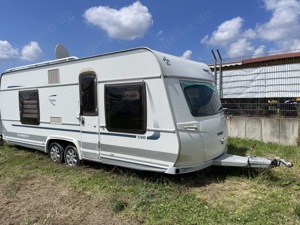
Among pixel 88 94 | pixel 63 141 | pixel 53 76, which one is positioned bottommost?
pixel 63 141

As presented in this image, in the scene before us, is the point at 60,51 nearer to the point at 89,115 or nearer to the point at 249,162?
the point at 89,115

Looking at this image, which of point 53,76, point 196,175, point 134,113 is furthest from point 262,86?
point 53,76

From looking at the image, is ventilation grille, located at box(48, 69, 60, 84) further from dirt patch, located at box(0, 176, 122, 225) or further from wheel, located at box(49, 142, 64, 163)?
dirt patch, located at box(0, 176, 122, 225)

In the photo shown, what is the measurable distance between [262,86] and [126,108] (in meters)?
5.76

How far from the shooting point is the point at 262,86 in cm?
909

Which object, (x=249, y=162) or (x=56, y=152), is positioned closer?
(x=249, y=162)

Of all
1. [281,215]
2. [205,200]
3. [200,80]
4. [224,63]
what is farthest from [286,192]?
[224,63]

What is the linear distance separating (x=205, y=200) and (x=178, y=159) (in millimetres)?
809

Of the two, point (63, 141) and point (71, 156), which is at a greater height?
point (63, 141)

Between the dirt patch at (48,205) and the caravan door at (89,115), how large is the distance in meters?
0.97

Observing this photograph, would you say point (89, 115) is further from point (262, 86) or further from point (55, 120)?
point (262, 86)

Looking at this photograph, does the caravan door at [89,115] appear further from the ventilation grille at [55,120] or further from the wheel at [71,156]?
the ventilation grille at [55,120]

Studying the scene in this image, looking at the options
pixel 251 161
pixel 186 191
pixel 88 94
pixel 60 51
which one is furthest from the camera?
pixel 60 51

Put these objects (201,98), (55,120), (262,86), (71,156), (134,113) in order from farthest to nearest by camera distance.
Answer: (262,86) → (55,120) → (71,156) → (201,98) → (134,113)
